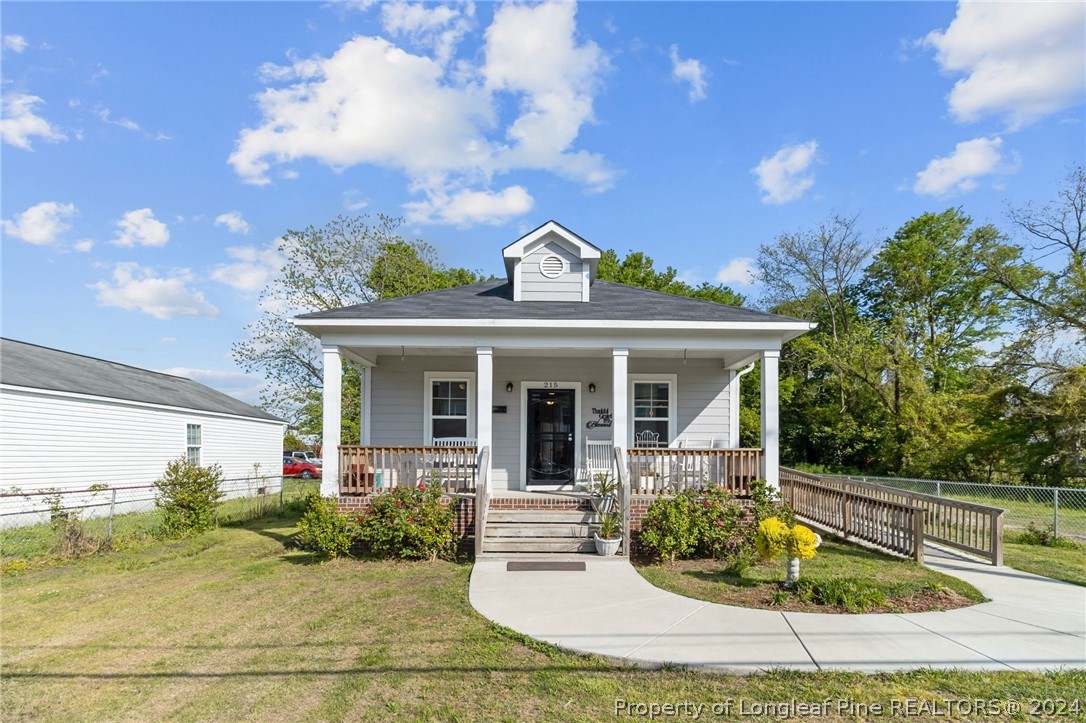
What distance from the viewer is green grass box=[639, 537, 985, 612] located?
545 cm

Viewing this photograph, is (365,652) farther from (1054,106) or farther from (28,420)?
(1054,106)

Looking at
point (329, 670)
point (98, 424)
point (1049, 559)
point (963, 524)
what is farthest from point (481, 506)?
point (98, 424)

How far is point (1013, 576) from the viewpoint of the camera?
22.5ft

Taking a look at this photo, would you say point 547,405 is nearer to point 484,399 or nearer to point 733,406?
point 484,399

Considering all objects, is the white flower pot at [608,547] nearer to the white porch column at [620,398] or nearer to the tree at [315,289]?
the white porch column at [620,398]

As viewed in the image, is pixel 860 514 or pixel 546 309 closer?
pixel 860 514

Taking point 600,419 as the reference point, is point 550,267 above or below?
above

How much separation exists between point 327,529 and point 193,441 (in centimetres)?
1337

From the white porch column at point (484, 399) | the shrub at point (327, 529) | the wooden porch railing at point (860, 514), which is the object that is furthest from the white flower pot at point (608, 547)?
the wooden porch railing at point (860, 514)

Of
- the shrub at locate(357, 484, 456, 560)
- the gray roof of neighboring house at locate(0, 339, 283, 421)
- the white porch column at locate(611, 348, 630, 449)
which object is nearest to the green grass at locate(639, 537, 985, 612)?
the white porch column at locate(611, 348, 630, 449)

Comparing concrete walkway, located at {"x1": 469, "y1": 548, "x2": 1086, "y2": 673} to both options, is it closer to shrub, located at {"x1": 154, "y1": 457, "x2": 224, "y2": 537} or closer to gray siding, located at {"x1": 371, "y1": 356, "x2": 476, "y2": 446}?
gray siding, located at {"x1": 371, "y1": 356, "x2": 476, "y2": 446}

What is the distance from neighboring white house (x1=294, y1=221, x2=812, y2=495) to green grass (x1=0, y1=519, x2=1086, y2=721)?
10.2 feet

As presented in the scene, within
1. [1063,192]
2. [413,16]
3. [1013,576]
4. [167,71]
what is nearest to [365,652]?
[1013,576]

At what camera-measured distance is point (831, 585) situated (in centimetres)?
561
